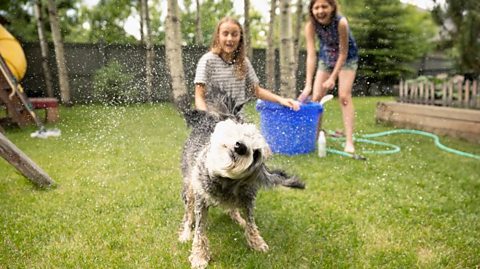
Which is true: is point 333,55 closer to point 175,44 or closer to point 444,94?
point 444,94

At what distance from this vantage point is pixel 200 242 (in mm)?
2703

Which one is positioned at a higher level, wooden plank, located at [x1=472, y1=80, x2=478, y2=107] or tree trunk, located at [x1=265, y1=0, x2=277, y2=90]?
tree trunk, located at [x1=265, y1=0, x2=277, y2=90]

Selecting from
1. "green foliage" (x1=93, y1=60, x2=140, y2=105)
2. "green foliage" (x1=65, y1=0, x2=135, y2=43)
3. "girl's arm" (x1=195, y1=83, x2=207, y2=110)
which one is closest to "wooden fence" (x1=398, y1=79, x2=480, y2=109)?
"girl's arm" (x1=195, y1=83, x2=207, y2=110)

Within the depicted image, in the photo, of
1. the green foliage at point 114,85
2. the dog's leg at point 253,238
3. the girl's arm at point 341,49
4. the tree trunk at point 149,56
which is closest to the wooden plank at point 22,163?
the dog's leg at point 253,238

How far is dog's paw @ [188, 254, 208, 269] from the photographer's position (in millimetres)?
2645

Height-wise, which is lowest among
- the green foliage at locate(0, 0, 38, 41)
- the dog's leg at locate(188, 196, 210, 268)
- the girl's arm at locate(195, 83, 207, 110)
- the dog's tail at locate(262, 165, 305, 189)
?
the dog's leg at locate(188, 196, 210, 268)

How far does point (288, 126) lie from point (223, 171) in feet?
10.6

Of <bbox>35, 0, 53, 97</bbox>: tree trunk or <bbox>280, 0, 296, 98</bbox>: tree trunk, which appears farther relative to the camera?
<bbox>35, 0, 53, 97</bbox>: tree trunk

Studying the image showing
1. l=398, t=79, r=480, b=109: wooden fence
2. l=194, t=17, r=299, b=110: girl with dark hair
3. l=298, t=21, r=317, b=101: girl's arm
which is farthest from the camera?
l=398, t=79, r=480, b=109: wooden fence

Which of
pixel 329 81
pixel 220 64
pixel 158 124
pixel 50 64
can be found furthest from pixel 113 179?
pixel 50 64

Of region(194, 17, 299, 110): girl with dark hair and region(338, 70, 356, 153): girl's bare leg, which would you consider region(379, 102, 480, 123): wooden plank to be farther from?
region(194, 17, 299, 110): girl with dark hair

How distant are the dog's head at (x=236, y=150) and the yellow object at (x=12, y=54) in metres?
8.02

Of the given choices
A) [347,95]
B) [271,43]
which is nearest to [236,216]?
[347,95]

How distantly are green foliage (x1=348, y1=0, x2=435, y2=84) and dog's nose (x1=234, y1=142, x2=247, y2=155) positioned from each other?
16.0 m
